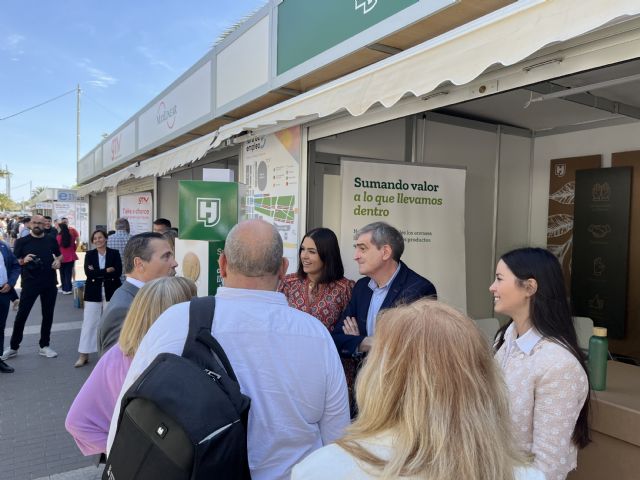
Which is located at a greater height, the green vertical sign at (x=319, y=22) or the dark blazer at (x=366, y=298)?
the green vertical sign at (x=319, y=22)

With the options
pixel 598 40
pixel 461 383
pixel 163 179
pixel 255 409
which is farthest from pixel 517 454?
pixel 163 179

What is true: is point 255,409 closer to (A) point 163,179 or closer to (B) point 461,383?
(B) point 461,383

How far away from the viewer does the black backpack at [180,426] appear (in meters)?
1.04

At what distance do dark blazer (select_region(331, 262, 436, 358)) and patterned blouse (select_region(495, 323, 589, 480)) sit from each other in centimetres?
93

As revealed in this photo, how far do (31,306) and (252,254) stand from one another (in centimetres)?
542

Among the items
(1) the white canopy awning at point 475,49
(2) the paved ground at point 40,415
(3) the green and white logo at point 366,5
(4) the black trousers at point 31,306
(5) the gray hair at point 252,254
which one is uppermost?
(3) the green and white logo at point 366,5

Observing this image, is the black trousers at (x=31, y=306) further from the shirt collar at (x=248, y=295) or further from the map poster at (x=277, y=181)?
the shirt collar at (x=248, y=295)

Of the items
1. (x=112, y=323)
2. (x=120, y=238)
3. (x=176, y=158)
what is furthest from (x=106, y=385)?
(x=120, y=238)

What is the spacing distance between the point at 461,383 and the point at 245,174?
4.61 m

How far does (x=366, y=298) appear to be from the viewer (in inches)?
107

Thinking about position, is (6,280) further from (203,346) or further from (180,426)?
(180,426)

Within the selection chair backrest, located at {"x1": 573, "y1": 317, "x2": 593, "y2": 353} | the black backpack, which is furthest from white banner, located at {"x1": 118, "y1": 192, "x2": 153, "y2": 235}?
Answer: the black backpack

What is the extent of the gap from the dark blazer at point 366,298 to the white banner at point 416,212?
1100 millimetres

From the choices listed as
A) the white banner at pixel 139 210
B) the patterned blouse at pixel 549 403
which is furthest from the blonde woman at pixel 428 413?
the white banner at pixel 139 210
